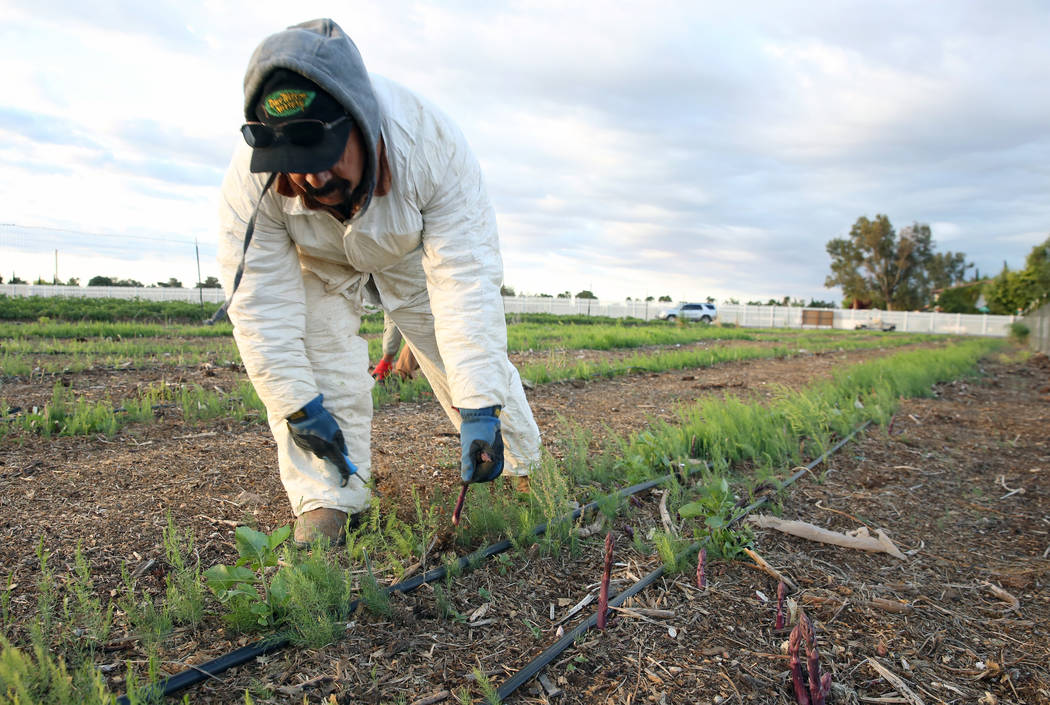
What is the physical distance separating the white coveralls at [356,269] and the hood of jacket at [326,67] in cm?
18

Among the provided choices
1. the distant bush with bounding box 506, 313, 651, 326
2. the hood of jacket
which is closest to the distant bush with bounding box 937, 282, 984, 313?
the distant bush with bounding box 506, 313, 651, 326

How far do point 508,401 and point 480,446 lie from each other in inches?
16.4

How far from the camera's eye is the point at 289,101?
1.60 metres

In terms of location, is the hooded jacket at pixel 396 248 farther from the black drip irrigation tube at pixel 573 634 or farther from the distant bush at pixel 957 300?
the distant bush at pixel 957 300

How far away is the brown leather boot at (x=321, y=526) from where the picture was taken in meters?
2.03

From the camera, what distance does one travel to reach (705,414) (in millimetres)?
3330

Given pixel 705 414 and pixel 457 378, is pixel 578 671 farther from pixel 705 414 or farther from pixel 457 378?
pixel 705 414

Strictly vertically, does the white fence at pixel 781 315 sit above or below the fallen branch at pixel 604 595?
above

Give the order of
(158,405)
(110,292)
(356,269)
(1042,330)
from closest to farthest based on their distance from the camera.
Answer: (356,269), (158,405), (1042,330), (110,292)

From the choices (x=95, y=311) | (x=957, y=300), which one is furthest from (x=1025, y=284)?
(x=95, y=311)

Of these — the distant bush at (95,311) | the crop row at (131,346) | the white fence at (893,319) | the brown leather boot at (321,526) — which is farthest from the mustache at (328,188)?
the white fence at (893,319)

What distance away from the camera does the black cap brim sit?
64.3 inches

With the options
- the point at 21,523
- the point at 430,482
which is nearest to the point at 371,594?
the point at 430,482

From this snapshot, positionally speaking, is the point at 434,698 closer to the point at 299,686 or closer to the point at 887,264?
the point at 299,686
